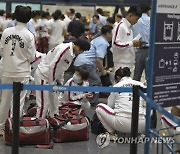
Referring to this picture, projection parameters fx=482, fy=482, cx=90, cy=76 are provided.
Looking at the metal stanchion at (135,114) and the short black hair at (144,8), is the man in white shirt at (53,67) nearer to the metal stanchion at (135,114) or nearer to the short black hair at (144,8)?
the metal stanchion at (135,114)

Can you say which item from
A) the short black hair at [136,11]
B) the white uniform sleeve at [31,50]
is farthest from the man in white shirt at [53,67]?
the short black hair at [136,11]

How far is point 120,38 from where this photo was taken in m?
7.70

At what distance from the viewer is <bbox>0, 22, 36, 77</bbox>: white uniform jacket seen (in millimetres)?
5969

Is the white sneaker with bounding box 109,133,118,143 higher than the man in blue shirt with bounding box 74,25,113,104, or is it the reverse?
the man in blue shirt with bounding box 74,25,113,104

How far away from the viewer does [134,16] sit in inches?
302

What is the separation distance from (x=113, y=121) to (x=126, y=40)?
77.4 inches

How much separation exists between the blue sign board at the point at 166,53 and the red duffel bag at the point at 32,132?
217 cm

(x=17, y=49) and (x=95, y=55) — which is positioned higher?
(x=17, y=49)

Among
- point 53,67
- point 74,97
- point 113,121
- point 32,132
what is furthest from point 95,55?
point 32,132

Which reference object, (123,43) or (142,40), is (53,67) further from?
(142,40)

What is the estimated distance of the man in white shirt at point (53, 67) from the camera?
20.2 ft

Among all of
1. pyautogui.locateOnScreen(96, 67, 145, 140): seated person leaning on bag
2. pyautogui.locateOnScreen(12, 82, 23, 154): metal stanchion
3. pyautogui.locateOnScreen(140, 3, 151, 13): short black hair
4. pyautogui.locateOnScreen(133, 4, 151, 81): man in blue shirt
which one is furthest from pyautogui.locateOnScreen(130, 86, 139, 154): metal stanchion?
pyautogui.locateOnScreen(140, 3, 151, 13): short black hair

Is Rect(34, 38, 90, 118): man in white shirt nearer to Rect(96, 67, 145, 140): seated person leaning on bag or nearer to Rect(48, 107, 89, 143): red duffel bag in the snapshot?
Rect(48, 107, 89, 143): red duffel bag

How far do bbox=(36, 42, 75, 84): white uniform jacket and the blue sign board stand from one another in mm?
2175
